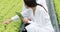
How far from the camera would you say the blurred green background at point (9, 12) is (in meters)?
2.80

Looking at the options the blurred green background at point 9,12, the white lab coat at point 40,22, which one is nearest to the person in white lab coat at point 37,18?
the white lab coat at point 40,22

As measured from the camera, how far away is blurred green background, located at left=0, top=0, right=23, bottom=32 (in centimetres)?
280

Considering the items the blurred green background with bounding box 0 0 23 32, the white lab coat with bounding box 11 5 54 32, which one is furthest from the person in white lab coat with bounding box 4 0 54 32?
the blurred green background with bounding box 0 0 23 32

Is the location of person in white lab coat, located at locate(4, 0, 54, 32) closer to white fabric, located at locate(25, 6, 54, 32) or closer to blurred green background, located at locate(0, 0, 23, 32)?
white fabric, located at locate(25, 6, 54, 32)

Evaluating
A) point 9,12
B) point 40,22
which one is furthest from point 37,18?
point 9,12

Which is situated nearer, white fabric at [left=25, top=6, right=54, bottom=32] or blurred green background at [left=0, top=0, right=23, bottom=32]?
white fabric at [left=25, top=6, right=54, bottom=32]

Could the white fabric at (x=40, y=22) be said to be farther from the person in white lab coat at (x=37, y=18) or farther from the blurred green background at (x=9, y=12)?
the blurred green background at (x=9, y=12)

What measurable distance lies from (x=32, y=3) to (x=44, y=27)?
403 mm

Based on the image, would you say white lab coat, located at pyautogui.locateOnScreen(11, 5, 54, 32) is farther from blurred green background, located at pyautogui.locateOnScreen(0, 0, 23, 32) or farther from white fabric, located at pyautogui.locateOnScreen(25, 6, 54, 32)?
blurred green background, located at pyautogui.locateOnScreen(0, 0, 23, 32)

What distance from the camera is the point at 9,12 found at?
3309 millimetres

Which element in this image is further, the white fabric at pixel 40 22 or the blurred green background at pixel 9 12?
the blurred green background at pixel 9 12

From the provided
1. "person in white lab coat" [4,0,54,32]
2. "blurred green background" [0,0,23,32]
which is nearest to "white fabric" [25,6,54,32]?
"person in white lab coat" [4,0,54,32]

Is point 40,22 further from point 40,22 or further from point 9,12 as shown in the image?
point 9,12

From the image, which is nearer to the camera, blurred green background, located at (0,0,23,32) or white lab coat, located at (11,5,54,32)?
white lab coat, located at (11,5,54,32)
